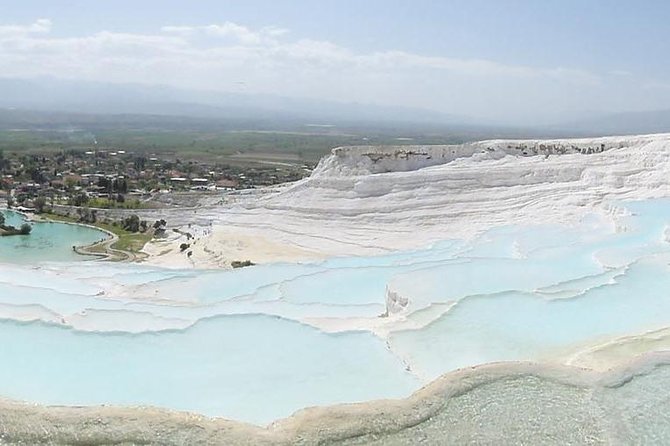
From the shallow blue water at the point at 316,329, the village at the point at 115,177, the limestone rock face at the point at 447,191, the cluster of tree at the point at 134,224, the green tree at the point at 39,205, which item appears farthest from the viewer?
the village at the point at 115,177

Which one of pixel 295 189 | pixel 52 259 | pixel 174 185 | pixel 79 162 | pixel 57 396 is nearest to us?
pixel 57 396

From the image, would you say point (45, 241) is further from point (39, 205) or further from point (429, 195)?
point (429, 195)

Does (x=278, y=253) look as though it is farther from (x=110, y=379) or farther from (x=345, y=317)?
(x=110, y=379)

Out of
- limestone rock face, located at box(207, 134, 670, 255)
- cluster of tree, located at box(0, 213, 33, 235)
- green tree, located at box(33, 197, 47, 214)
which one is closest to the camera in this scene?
limestone rock face, located at box(207, 134, 670, 255)

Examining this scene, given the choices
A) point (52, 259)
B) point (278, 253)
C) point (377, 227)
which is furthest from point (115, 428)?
point (52, 259)

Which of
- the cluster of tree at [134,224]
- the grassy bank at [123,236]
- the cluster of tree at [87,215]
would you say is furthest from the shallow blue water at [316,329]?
the cluster of tree at [87,215]

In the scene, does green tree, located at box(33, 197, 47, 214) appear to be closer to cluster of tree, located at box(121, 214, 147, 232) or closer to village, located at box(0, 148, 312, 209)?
village, located at box(0, 148, 312, 209)

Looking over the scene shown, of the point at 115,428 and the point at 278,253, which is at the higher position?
the point at 115,428

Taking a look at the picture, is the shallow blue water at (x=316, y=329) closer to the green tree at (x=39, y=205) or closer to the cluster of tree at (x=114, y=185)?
the green tree at (x=39, y=205)

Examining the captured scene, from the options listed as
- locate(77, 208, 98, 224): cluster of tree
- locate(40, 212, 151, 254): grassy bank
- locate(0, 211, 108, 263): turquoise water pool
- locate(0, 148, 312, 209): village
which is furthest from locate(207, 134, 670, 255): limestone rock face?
locate(0, 148, 312, 209): village

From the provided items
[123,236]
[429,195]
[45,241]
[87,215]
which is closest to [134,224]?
[123,236]

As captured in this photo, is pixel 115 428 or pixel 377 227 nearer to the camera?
pixel 115 428
